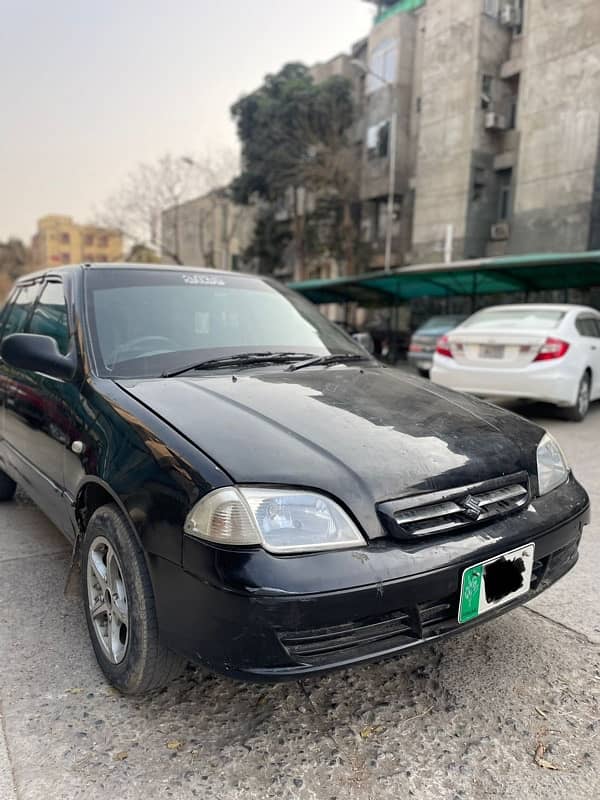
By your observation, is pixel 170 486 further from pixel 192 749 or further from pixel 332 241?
pixel 332 241

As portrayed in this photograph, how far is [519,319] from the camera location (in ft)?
24.3

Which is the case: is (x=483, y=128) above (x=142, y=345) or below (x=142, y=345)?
above

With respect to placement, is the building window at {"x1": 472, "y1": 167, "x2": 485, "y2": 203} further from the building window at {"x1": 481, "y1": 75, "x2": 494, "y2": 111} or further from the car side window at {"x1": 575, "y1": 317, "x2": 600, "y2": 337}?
the car side window at {"x1": 575, "y1": 317, "x2": 600, "y2": 337}

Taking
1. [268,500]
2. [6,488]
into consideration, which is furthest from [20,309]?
[268,500]

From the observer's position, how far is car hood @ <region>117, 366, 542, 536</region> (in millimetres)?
1740

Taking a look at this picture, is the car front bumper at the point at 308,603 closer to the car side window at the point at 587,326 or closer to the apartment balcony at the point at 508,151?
the car side window at the point at 587,326

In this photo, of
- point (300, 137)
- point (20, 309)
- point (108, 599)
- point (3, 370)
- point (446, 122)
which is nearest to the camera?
point (108, 599)

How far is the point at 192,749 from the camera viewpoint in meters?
1.81

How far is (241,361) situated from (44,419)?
3.26 feet

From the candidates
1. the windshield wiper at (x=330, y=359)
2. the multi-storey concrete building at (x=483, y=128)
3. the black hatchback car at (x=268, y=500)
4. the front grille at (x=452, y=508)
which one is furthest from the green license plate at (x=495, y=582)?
the multi-storey concrete building at (x=483, y=128)

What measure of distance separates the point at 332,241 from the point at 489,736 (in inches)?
1064

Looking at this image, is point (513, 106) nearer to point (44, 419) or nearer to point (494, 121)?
point (494, 121)

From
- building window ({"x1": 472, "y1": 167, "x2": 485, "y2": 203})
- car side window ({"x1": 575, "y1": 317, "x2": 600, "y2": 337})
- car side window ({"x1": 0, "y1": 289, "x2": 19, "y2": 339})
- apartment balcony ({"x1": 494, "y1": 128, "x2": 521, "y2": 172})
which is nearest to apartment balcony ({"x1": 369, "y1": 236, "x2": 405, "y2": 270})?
building window ({"x1": 472, "y1": 167, "x2": 485, "y2": 203})

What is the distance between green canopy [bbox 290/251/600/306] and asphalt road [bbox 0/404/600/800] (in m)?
8.95
